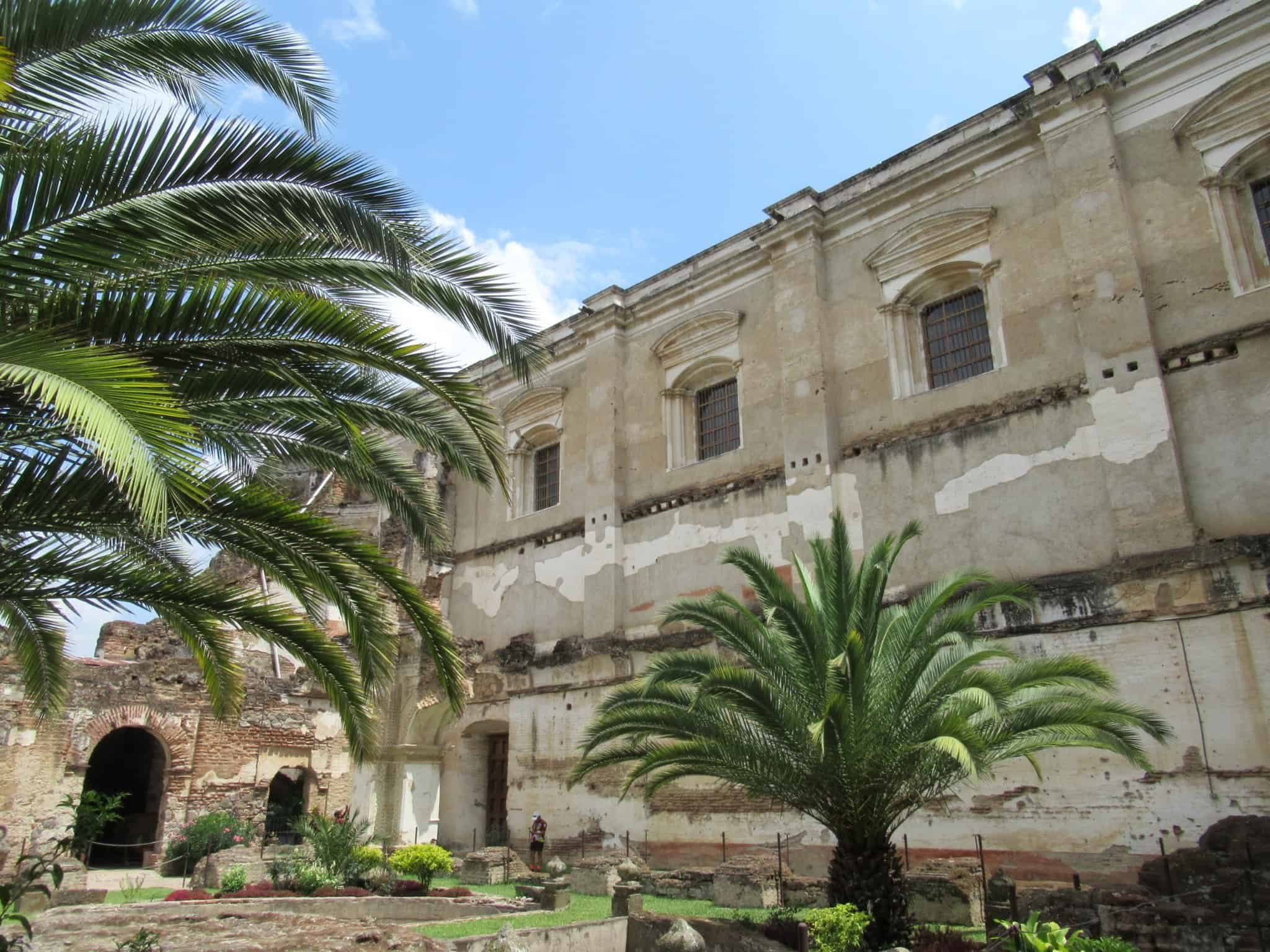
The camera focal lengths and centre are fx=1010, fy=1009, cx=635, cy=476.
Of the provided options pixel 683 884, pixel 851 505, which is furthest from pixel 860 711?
pixel 851 505

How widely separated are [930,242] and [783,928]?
10.2m

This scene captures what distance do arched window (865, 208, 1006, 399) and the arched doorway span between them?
15.2 meters

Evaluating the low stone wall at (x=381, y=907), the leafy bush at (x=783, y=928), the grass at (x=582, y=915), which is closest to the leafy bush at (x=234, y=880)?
the low stone wall at (x=381, y=907)

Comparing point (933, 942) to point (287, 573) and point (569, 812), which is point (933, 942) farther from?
point (569, 812)

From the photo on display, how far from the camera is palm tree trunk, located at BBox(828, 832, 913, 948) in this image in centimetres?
881

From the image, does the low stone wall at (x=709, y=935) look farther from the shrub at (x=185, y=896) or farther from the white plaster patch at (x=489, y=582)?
the white plaster patch at (x=489, y=582)

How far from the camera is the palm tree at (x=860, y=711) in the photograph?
8766 mm

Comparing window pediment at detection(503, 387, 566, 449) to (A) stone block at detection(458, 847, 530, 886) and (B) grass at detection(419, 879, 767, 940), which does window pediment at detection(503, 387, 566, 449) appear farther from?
(B) grass at detection(419, 879, 767, 940)

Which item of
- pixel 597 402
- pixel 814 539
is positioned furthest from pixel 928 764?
pixel 597 402

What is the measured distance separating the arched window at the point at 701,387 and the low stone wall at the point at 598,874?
21.9 feet

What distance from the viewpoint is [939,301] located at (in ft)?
50.5

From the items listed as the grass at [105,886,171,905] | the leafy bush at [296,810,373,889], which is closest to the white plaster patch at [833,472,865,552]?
the leafy bush at [296,810,373,889]

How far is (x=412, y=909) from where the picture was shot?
40.5 ft

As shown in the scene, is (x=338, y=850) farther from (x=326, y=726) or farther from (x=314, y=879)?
(x=326, y=726)
